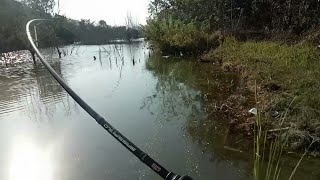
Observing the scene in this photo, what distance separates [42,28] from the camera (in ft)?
92.6

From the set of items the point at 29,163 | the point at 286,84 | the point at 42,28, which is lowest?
the point at 29,163

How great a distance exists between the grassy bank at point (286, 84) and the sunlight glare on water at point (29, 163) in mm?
2910

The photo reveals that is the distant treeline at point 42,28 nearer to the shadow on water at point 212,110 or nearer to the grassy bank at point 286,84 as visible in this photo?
the shadow on water at point 212,110

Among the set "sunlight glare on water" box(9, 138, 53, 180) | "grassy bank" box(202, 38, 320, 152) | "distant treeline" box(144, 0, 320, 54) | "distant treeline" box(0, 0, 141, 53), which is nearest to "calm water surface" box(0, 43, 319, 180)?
"sunlight glare on water" box(9, 138, 53, 180)

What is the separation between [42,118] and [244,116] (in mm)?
3994

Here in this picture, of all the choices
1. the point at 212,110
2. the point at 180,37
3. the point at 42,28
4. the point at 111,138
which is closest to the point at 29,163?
the point at 111,138

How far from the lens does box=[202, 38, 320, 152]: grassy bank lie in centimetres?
432

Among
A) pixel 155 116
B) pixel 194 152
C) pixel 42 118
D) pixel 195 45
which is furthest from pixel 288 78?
pixel 195 45

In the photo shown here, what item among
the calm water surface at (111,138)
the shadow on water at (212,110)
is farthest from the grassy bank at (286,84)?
the calm water surface at (111,138)

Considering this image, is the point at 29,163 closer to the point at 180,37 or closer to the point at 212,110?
the point at 212,110

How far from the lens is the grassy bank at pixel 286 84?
4.32 meters

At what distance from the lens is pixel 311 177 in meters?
3.61

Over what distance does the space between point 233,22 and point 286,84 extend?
12332 mm

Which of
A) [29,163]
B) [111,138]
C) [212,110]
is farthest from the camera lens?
[212,110]
